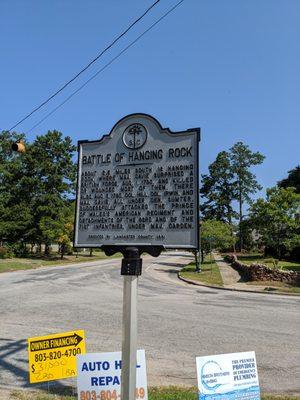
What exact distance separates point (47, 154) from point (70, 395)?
5378 cm

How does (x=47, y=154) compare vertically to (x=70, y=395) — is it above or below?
above

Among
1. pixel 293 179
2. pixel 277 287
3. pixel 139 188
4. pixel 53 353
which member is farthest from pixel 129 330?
pixel 293 179

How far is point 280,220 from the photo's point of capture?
41.1 meters

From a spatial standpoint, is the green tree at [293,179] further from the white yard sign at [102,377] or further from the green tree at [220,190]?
the white yard sign at [102,377]

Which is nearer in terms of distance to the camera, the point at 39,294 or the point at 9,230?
the point at 39,294

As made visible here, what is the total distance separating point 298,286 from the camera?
24.5 m

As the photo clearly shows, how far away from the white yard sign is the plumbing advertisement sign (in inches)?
32.0

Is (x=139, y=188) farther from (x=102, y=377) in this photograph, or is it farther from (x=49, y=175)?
(x=49, y=175)

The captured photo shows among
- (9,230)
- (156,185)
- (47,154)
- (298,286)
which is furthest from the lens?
(47,154)

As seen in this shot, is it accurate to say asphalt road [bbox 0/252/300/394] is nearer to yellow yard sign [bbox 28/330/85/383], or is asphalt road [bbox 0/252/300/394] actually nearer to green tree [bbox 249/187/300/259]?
yellow yard sign [bbox 28/330/85/383]

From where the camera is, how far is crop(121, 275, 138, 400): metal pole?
5324mm

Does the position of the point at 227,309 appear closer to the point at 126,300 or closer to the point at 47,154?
the point at 126,300

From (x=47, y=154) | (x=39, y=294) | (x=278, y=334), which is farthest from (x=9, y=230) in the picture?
(x=278, y=334)

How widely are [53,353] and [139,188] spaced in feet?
8.42
